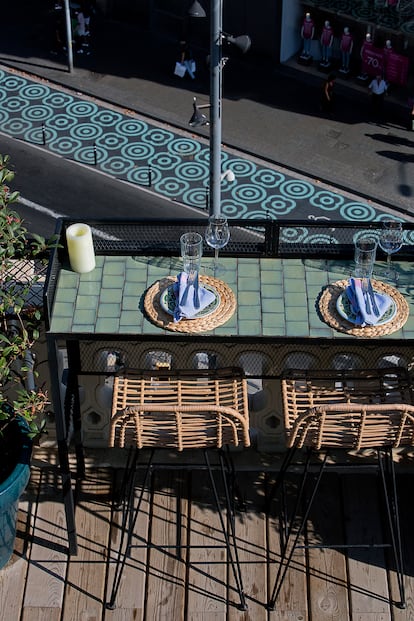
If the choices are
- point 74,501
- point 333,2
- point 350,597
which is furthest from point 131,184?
point 350,597

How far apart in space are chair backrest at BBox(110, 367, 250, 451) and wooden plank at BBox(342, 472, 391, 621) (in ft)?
6.84

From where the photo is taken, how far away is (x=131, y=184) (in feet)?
72.2

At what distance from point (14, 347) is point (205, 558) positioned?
298 centimetres

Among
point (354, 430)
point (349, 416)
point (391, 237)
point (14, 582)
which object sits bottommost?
point (14, 582)

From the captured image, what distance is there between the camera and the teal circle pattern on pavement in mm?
21266

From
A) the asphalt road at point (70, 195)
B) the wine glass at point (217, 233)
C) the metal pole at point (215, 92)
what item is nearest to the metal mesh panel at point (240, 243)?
the wine glass at point (217, 233)

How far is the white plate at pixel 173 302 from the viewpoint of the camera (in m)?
8.88

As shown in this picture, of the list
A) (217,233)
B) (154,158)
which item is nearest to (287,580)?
(217,233)

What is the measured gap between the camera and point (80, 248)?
9156 mm

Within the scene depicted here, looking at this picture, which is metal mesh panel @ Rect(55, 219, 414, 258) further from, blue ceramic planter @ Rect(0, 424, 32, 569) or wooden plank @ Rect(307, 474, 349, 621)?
wooden plank @ Rect(307, 474, 349, 621)

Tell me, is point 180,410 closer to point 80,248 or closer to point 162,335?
point 162,335

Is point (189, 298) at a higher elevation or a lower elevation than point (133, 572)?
higher

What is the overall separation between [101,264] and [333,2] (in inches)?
712

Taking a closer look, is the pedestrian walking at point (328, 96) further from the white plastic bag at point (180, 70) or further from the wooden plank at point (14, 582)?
the wooden plank at point (14, 582)
